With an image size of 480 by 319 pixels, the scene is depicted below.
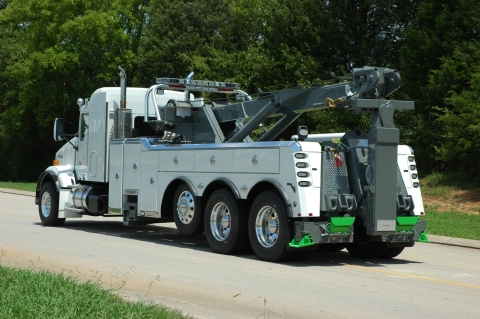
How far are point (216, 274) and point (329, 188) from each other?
231cm

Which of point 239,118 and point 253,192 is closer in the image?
point 253,192

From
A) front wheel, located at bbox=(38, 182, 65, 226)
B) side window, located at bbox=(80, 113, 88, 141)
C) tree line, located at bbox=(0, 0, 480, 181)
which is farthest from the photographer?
tree line, located at bbox=(0, 0, 480, 181)

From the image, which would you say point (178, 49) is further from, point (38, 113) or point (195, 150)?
point (195, 150)

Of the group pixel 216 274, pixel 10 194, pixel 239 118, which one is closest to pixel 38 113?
pixel 10 194

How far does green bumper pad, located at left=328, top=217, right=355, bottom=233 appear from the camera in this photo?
11609 mm

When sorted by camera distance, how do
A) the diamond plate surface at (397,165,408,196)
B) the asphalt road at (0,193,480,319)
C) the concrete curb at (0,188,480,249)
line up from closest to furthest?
the asphalt road at (0,193,480,319), the diamond plate surface at (397,165,408,196), the concrete curb at (0,188,480,249)

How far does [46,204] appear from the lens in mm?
18422

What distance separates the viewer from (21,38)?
55531 millimetres

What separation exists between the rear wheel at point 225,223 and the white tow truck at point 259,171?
0.02 m

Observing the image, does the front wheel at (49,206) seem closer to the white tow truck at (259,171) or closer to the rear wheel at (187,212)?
the white tow truck at (259,171)

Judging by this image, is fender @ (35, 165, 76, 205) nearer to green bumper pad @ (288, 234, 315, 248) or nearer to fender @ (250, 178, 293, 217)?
fender @ (250, 178, 293, 217)

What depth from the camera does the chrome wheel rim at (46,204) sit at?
720 inches

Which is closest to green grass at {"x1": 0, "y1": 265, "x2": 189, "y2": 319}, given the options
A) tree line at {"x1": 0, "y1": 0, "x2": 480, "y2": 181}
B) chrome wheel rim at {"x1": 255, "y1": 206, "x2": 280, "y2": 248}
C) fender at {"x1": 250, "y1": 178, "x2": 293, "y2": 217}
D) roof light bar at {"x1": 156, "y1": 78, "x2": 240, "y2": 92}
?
fender at {"x1": 250, "y1": 178, "x2": 293, "y2": 217}

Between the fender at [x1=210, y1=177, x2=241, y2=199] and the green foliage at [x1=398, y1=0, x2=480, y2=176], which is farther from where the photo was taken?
the green foliage at [x1=398, y1=0, x2=480, y2=176]
